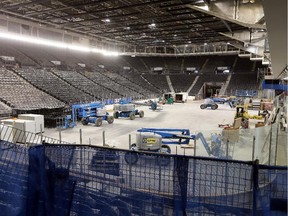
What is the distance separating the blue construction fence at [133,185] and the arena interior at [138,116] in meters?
0.01

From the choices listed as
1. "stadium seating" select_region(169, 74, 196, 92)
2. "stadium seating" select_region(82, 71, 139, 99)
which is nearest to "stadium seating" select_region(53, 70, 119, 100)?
"stadium seating" select_region(82, 71, 139, 99)

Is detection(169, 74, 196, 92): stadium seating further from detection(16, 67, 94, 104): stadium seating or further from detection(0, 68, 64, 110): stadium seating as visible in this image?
detection(0, 68, 64, 110): stadium seating

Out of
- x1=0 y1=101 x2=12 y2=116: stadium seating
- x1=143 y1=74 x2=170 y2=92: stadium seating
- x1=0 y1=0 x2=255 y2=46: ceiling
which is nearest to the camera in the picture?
x1=0 y1=101 x2=12 y2=116: stadium seating

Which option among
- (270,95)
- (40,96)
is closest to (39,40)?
(40,96)

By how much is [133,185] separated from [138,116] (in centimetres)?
1831

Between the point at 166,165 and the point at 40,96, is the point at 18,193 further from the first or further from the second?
the point at 40,96

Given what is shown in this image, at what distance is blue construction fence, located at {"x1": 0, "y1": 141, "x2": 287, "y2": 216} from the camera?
7.64 ft

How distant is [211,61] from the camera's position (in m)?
47.0

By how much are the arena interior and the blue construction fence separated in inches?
0.5

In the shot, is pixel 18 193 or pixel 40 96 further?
pixel 40 96

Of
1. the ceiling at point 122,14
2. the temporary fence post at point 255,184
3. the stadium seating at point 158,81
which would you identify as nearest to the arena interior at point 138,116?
the temporary fence post at point 255,184

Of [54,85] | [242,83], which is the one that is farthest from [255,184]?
[242,83]

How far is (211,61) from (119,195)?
4728 centimetres

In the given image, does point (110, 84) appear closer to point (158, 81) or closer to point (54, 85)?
point (54, 85)
